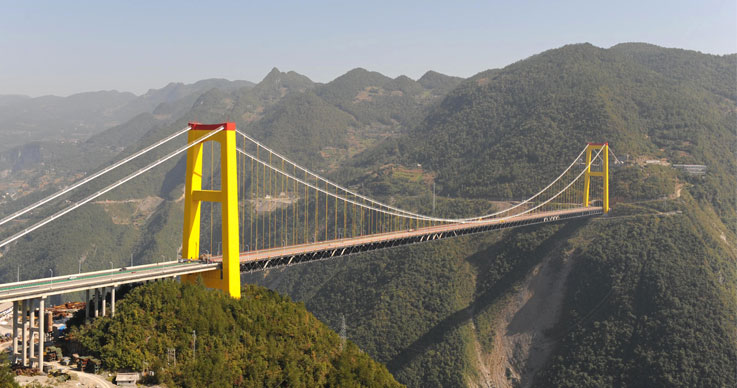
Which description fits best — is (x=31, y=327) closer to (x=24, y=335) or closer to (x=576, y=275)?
(x=24, y=335)

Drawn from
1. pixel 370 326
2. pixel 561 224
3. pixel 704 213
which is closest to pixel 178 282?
pixel 370 326

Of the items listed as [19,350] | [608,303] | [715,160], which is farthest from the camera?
[715,160]

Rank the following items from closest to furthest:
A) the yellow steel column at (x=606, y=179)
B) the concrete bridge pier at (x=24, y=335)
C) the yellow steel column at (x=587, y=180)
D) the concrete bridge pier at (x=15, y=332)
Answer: the concrete bridge pier at (x=24, y=335) → the concrete bridge pier at (x=15, y=332) → the yellow steel column at (x=606, y=179) → the yellow steel column at (x=587, y=180)

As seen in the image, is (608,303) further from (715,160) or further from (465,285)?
Answer: (715,160)

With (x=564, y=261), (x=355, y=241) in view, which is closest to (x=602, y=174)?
(x=564, y=261)

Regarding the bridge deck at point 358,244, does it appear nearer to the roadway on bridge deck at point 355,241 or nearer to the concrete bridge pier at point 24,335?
the roadway on bridge deck at point 355,241

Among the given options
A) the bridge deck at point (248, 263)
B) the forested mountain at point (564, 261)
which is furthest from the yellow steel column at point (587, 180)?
the bridge deck at point (248, 263)

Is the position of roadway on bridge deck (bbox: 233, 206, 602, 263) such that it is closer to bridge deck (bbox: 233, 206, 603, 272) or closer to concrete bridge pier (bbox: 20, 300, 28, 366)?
bridge deck (bbox: 233, 206, 603, 272)
